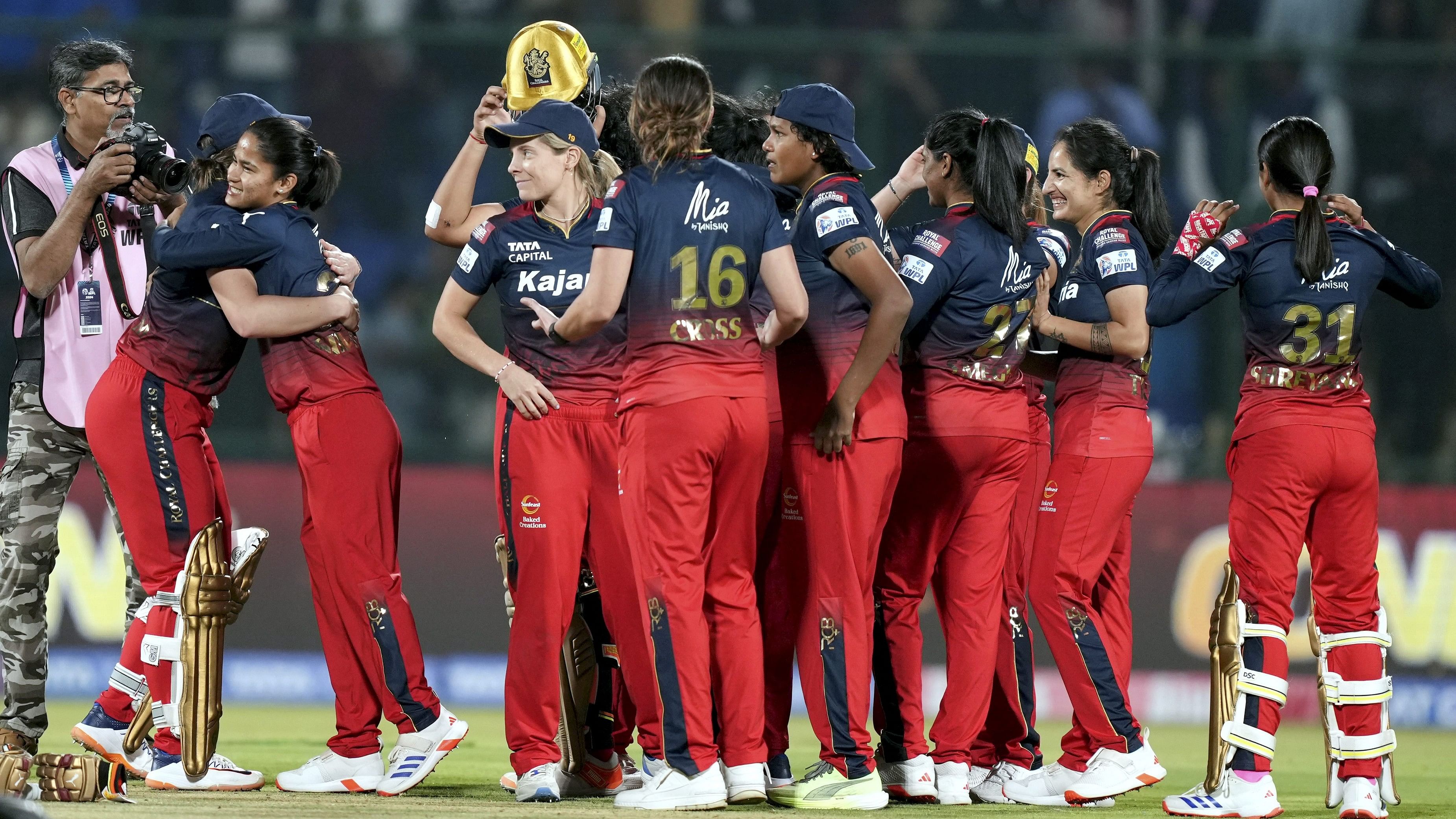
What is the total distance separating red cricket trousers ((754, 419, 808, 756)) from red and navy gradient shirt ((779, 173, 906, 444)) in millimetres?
145

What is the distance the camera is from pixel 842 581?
543cm

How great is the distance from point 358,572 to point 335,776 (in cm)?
73

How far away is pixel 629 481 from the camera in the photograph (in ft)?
17.2

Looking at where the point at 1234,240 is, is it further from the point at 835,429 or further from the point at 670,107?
the point at 670,107

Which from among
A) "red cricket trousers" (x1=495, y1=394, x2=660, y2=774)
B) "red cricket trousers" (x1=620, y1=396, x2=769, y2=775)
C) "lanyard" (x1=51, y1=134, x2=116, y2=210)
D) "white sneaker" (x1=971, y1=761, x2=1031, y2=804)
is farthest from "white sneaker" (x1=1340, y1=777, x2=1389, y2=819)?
"lanyard" (x1=51, y1=134, x2=116, y2=210)

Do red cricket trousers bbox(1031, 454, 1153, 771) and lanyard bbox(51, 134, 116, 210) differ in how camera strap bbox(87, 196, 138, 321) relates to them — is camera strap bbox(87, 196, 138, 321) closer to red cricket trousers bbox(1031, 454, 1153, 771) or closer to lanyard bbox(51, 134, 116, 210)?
lanyard bbox(51, 134, 116, 210)

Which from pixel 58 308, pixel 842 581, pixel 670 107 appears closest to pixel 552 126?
pixel 670 107

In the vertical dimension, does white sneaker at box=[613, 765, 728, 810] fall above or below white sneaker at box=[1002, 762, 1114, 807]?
above

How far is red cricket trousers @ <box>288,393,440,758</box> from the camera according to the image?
19.0 ft

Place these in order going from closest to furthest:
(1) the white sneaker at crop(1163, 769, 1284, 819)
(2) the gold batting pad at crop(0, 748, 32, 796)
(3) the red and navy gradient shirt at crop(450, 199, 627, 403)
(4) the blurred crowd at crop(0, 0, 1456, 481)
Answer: (2) the gold batting pad at crop(0, 748, 32, 796)
(1) the white sneaker at crop(1163, 769, 1284, 819)
(3) the red and navy gradient shirt at crop(450, 199, 627, 403)
(4) the blurred crowd at crop(0, 0, 1456, 481)

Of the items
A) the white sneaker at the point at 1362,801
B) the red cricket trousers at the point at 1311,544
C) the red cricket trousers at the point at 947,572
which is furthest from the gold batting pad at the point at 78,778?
the white sneaker at the point at 1362,801

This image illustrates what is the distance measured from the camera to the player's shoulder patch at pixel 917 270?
5801 millimetres

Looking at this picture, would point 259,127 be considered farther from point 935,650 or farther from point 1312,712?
point 1312,712

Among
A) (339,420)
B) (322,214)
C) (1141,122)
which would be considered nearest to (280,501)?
(322,214)
